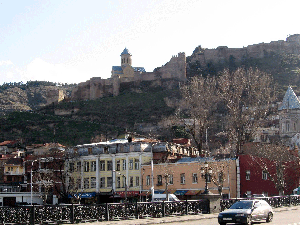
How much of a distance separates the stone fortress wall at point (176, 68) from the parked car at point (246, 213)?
116m

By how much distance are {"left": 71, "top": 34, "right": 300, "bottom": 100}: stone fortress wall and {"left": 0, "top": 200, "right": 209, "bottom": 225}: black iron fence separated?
365 feet

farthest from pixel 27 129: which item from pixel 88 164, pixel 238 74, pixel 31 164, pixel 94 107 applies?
pixel 238 74

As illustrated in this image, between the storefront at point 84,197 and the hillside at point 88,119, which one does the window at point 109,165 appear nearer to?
the storefront at point 84,197

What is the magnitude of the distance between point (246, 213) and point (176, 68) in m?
119

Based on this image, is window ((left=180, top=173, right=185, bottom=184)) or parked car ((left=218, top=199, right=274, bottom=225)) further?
window ((left=180, top=173, right=185, bottom=184))

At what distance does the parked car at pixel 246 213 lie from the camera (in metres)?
25.0

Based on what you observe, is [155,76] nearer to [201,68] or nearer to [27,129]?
[201,68]

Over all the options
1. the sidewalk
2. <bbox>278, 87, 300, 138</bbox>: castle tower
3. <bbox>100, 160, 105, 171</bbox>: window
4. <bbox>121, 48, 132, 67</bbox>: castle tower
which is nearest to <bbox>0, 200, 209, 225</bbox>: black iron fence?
the sidewalk

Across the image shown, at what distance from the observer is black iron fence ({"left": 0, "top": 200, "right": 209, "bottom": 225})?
26141 millimetres

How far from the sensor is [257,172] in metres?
49.5

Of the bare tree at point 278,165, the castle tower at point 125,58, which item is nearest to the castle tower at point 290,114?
the bare tree at point 278,165

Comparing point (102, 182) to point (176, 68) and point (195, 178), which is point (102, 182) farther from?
point (176, 68)

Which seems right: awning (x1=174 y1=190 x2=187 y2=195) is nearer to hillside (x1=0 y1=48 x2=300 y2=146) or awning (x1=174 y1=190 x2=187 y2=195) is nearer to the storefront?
the storefront

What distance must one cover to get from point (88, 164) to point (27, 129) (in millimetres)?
64244
